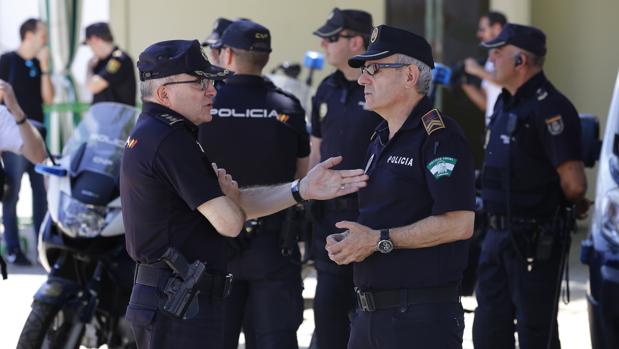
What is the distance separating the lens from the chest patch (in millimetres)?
3990

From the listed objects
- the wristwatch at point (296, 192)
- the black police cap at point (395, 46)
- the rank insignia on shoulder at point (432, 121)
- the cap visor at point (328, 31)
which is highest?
the black police cap at point (395, 46)

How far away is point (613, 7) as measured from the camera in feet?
34.0

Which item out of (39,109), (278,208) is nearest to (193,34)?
(39,109)

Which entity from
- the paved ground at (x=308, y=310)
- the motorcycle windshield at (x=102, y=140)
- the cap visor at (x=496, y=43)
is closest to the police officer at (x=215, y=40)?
the motorcycle windshield at (x=102, y=140)

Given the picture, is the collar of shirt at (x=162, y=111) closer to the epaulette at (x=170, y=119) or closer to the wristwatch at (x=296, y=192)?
the epaulette at (x=170, y=119)

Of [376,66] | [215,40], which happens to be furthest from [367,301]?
[215,40]

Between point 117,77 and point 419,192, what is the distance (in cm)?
646

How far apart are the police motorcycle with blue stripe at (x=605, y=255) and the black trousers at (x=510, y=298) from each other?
10.7 inches

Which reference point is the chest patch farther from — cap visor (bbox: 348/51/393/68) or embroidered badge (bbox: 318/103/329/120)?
embroidered badge (bbox: 318/103/329/120)

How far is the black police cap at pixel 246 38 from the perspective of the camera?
5.62 m

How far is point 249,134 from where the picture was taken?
5.48 meters

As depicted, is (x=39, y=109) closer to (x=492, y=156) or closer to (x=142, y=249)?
(x=492, y=156)

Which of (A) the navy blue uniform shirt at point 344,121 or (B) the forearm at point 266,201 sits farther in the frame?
(A) the navy blue uniform shirt at point 344,121

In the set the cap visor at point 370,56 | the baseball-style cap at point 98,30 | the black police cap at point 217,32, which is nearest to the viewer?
the cap visor at point 370,56
